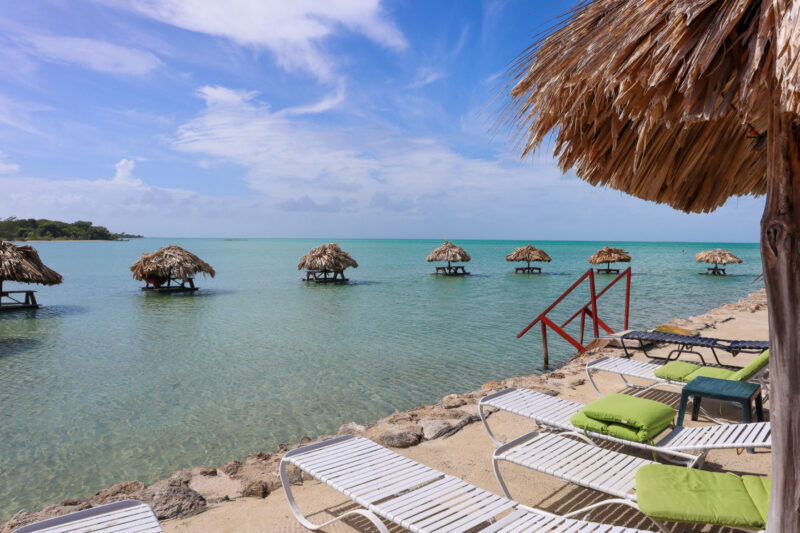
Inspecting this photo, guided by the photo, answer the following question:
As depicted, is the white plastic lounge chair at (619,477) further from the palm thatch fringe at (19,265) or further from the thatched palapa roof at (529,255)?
the thatched palapa roof at (529,255)

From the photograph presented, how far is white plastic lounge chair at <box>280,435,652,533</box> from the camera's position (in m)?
2.29

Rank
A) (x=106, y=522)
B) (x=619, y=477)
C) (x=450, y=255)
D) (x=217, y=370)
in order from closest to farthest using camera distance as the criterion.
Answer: (x=106, y=522), (x=619, y=477), (x=217, y=370), (x=450, y=255)

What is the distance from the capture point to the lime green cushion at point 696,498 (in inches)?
86.4

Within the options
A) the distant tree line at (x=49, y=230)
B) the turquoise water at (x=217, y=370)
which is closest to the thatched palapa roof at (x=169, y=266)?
the turquoise water at (x=217, y=370)

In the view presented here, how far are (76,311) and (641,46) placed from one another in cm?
2098

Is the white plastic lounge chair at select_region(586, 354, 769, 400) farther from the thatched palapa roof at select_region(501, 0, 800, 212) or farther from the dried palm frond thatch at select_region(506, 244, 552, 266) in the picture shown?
the dried palm frond thatch at select_region(506, 244, 552, 266)

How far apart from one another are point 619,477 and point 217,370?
7.99m

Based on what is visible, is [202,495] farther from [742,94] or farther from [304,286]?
[304,286]

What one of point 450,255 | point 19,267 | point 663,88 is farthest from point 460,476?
point 450,255

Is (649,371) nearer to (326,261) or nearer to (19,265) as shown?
(19,265)

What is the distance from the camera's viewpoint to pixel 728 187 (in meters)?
3.03

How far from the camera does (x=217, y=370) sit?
357 inches

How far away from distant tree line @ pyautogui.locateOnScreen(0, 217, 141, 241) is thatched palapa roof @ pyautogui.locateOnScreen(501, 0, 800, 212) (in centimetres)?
10297

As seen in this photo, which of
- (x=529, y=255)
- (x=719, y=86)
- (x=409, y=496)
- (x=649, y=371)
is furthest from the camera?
(x=529, y=255)
